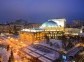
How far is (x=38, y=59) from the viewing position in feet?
66.5

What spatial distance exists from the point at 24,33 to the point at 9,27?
40.3 metres

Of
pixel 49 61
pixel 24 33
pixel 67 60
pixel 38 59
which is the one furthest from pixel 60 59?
pixel 24 33

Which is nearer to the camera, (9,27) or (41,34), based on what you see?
(41,34)

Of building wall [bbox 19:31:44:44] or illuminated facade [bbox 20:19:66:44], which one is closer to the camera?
building wall [bbox 19:31:44:44]

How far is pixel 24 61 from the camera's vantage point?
2017 centimetres

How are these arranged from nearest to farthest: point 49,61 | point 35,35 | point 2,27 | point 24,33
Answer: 1. point 49,61
2. point 35,35
3. point 24,33
4. point 2,27

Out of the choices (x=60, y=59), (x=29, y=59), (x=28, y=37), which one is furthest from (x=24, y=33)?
(x=60, y=59)

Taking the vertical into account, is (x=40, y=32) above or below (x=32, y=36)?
above

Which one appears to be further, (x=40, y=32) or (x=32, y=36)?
(x=40, y=32)

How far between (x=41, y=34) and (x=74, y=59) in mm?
28880

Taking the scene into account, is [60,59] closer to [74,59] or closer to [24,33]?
[74,59]

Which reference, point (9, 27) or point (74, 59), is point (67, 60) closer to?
point (74, 59)

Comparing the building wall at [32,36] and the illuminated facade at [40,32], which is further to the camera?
the illuminated facade at [40,32]

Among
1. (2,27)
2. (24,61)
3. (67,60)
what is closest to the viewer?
(67,60)
